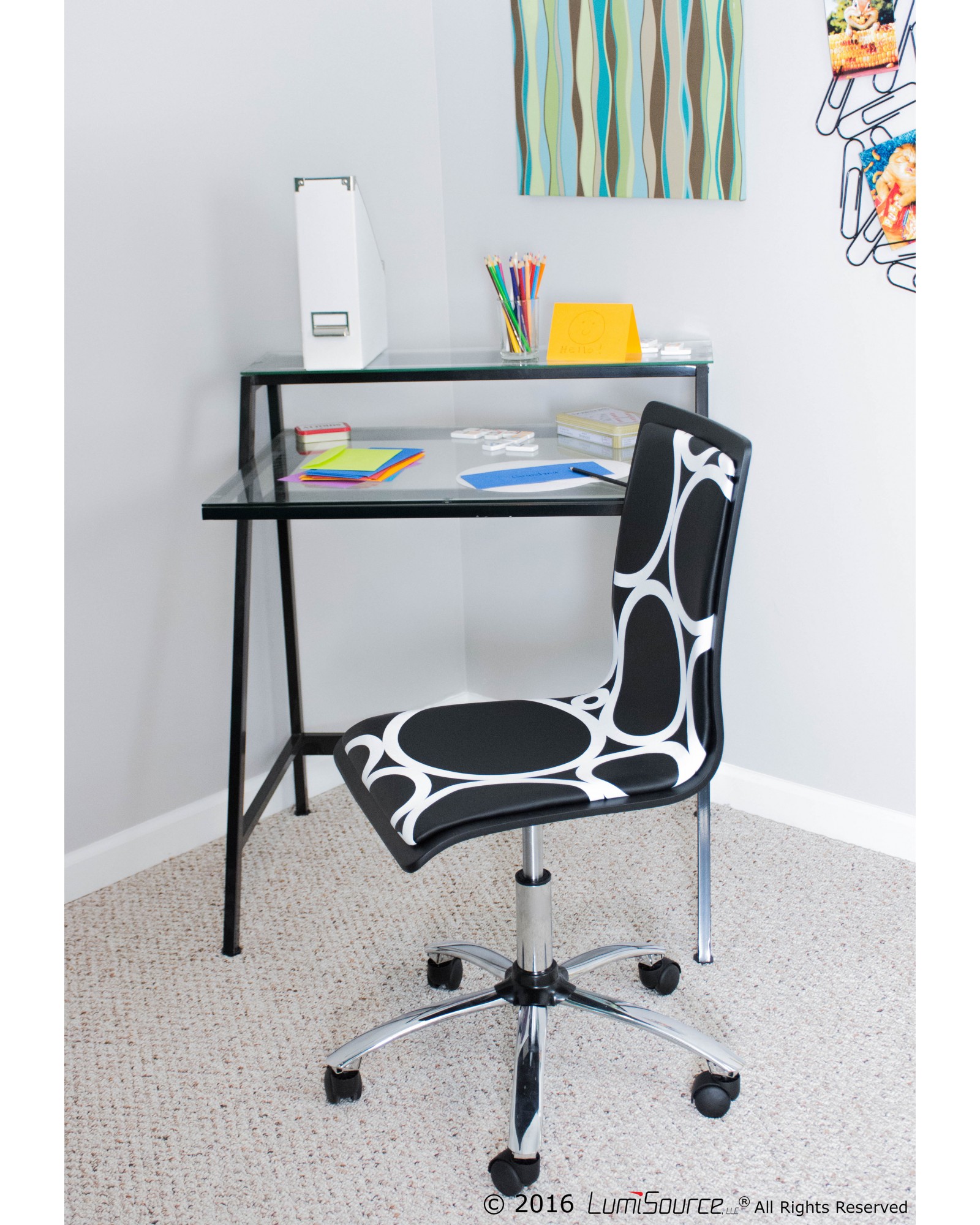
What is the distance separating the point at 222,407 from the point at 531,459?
0.65 metres

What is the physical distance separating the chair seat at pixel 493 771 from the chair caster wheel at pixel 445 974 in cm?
44

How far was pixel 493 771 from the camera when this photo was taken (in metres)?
1.33

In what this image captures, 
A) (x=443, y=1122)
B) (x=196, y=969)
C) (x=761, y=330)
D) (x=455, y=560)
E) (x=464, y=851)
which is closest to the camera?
(x=443, y=1122)

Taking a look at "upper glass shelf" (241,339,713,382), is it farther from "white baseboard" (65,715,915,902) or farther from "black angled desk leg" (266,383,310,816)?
"white baseboard" (65,715,915,902)

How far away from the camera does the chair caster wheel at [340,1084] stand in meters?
1.47

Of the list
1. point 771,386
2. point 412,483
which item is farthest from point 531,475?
point 771,386

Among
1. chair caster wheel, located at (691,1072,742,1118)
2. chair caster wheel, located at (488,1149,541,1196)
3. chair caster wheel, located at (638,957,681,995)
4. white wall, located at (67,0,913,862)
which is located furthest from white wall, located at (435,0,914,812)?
chair caster wheel, located at (488,1149,541,1196)

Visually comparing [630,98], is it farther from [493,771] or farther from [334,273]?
[493,771]
